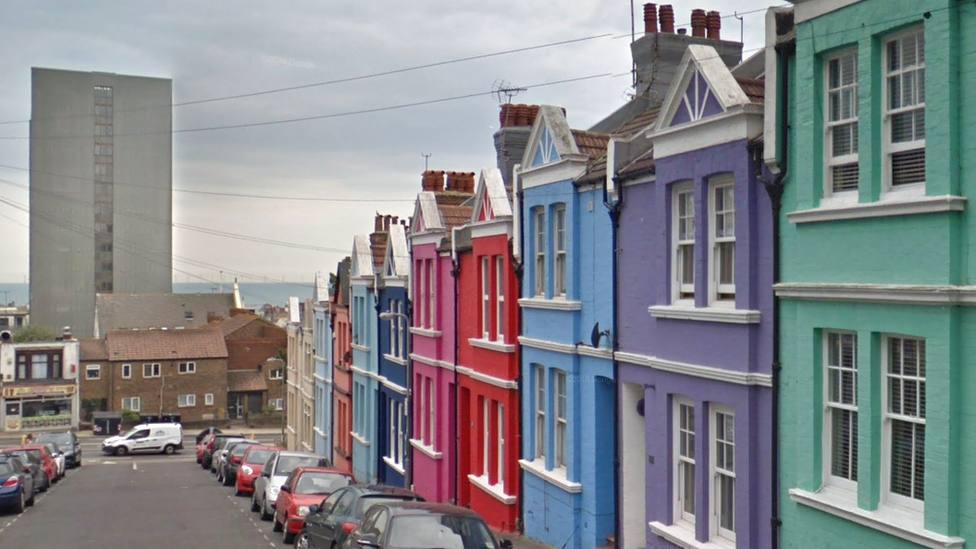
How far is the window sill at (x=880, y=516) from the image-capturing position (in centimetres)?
960

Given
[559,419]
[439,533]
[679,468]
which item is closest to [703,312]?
[679,468]

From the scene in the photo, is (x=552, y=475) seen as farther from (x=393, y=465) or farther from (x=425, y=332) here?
(x=393, y=465)

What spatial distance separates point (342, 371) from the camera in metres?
40.5

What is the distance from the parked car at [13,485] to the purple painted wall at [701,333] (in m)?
20.4

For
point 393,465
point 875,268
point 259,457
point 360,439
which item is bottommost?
point 259,457

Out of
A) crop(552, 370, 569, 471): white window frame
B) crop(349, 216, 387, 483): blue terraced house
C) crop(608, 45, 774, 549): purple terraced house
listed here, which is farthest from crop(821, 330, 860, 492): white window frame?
crop(349, 216, 387, 483): blue terraced house

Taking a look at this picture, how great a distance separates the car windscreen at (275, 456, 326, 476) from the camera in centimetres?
2705

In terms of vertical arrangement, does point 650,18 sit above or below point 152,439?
above

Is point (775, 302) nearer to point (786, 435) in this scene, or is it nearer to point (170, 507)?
point (786, 435)

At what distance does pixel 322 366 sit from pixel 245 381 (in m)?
44.0

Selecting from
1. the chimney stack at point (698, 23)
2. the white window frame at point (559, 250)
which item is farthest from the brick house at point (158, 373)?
the white window frame at point (559, 250)

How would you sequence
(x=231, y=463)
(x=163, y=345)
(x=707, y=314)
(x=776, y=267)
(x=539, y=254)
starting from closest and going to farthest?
1. (x=776, y=267)
2. (x=707, y=314)
3. (x=539, y=254)
4. (x=231, y=463)
5. (x=163, y=345)

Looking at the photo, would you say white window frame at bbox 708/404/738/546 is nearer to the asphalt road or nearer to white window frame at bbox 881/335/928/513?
white window frame at bbox 881/335/928/513

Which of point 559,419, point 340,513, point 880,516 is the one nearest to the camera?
point 880,516
